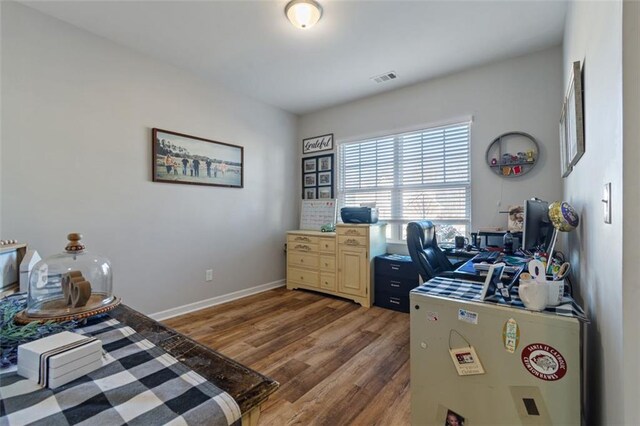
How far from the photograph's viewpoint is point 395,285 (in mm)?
3238

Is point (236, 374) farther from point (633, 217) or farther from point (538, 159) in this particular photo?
point (538, 159)

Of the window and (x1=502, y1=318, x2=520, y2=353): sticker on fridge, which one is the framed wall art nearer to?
the window

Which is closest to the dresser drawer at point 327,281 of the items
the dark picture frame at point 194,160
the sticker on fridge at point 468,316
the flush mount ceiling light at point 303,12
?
the dark picture frame at point 194,160

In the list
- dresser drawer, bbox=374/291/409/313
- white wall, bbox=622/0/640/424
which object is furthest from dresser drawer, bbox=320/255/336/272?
white wall, bbox=622/0/640/424

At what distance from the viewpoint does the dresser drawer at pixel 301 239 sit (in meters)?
3.83

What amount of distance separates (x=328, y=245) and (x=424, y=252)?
1.52 meters

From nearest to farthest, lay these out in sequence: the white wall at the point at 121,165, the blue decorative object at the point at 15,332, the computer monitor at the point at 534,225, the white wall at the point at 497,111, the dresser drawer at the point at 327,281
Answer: the blue decorative object at the point at 15,332, the computer monitor at the point at 534,225, the white wall at the point at 121,165, the white wall at the point at 497,111, the dresser drawer at the point at 327,281

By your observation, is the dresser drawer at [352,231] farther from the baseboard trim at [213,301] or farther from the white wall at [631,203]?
the white wall at [631,203]

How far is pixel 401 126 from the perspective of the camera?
3.58 metres

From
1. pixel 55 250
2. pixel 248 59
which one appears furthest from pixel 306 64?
pixel 55 250

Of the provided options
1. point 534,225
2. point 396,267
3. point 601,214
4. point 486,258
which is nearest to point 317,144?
point 396,267

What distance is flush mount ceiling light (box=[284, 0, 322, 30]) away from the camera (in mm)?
2098

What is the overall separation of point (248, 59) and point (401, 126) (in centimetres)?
193

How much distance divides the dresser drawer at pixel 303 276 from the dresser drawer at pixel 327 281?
0.09 meters
